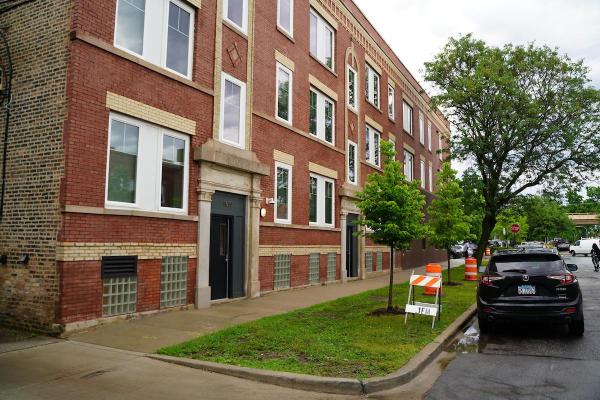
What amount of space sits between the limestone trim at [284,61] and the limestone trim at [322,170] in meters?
3.25

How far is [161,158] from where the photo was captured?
34.2 feet

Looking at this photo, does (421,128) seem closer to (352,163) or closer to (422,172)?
(422,172)

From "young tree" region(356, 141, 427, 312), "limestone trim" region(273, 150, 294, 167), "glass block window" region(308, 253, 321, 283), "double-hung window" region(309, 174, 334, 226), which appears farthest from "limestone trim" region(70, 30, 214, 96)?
"glass block window" region(308, 253, 321, 283)

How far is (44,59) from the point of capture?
9.04 m

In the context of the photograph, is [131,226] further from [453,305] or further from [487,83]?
[487,83]

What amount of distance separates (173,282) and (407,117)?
2204 centimetres

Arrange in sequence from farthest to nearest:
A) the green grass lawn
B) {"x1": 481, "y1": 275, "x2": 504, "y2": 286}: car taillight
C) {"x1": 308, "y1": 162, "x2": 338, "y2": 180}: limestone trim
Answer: {"x1": 308, "y1": 162, "x2": 338, "y2": 180}: limestone trim, {"x1": 481, "y1": 275, "x2": 504, "y2": 286}: car taillight, the green grass lawn

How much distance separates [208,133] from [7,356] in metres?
6.51

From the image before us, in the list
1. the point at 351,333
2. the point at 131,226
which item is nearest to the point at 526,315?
the point at 351,333

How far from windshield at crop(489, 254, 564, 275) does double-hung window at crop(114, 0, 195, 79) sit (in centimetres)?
785

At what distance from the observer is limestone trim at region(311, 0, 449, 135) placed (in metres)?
19.4

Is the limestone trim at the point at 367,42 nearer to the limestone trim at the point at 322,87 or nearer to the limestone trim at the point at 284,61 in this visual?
the limestone trim at the point at 322,87

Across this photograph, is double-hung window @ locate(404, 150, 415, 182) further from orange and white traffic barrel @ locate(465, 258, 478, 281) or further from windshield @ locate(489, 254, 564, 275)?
windshield @ locate(489, 254, 564, 275)

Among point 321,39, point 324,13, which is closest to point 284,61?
point 321,39
